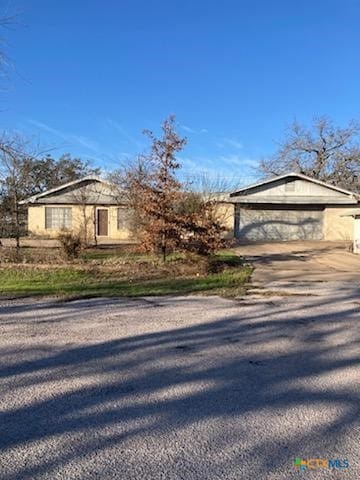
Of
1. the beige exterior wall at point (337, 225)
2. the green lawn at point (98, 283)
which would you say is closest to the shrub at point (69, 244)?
the green lawn at point (98, 283)

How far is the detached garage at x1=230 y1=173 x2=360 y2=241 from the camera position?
28.9m

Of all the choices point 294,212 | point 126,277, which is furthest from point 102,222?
point 126,277

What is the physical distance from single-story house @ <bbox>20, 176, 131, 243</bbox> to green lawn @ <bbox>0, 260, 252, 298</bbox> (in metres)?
16.5

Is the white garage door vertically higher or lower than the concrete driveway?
higher

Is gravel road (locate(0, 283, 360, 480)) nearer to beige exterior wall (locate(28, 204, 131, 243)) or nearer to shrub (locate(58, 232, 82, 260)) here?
shrub (locate(58, 232, 82, 260))

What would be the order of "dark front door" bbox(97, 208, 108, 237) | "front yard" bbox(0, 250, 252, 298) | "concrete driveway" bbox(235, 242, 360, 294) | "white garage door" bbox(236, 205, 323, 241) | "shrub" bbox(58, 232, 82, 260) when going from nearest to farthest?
"front yard" bbox(0, 250, 252, 298), "concrete driveway" bbox(235, 242, 360, 294), "shrub" bbox(58, 232, 82, 260), "white garage door" bbox(236, 205, 323, 241), "dark front door" bbox(97, 208, 108, 237)

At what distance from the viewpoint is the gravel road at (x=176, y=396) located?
2.84 m

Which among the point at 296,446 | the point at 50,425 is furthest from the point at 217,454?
the point at 50,425

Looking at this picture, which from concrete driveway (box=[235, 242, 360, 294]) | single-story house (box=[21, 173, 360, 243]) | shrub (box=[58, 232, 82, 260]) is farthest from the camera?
single-story house (box=[21, 173, 360, 243])

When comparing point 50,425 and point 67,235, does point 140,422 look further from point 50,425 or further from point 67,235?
point 67,235

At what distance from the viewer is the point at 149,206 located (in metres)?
13.7

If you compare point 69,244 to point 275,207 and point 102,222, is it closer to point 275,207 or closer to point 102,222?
point 102,222

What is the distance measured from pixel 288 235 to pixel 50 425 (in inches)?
1075

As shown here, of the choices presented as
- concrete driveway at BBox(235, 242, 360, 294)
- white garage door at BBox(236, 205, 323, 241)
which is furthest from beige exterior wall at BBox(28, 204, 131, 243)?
concrete driveway at BBox(235, 242, 360, 294)
